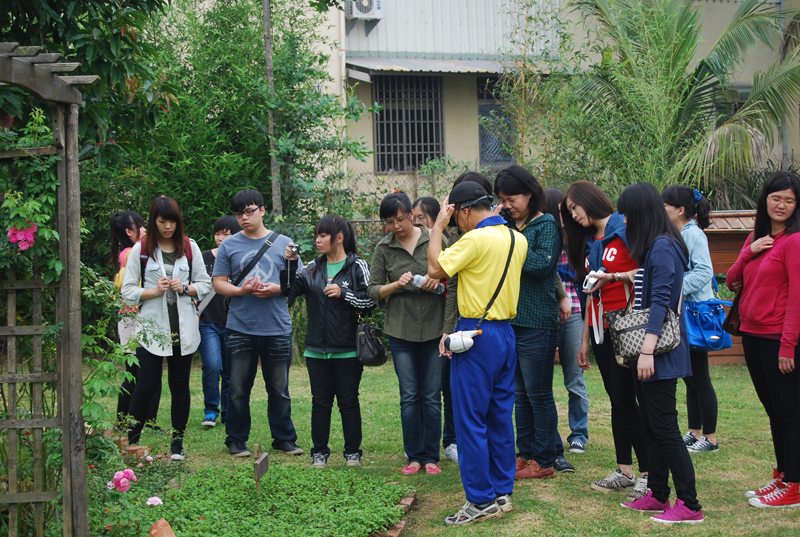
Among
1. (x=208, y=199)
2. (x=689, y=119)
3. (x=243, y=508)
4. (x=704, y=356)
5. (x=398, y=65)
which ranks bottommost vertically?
(x=243, y=508)

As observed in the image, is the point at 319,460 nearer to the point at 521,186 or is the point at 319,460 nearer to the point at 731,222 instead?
the point at 521,186

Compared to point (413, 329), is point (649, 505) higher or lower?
lower

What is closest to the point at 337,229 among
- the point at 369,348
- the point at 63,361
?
the point at 369,348

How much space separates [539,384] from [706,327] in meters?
1.42

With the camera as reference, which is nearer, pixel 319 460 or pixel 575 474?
pixel 575 474

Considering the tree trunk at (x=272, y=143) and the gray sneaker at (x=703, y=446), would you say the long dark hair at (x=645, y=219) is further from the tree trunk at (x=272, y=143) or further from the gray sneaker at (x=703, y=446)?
the tree trunk at (x=272, y=143)

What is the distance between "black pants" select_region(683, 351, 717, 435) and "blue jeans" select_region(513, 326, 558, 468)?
1246mm

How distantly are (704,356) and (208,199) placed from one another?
766cm

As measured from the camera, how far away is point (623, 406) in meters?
5.05

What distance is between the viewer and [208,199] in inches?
446

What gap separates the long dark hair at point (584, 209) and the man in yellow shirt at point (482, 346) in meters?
0.78

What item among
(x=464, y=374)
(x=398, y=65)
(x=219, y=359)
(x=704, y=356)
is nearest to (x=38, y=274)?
(x=464, y=374)

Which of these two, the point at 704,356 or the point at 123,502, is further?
the point at 704,356

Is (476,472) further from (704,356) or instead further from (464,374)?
(704,356)
